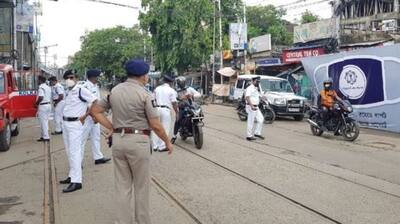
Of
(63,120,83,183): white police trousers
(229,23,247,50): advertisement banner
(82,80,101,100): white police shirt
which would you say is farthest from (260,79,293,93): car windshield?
(63,120,83,183): white police trousers

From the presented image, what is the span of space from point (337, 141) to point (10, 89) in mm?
9317

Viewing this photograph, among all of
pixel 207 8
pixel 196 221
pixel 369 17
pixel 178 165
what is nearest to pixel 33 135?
pixel 178 165

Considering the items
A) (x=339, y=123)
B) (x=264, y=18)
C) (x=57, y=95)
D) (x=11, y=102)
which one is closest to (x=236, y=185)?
(x=339, y=123)

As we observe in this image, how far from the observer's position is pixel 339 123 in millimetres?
15391

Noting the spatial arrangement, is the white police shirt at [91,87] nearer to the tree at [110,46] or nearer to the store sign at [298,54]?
the store sign at [298,54]

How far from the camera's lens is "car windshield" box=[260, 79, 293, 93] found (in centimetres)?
2372

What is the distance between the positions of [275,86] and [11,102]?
12586mm

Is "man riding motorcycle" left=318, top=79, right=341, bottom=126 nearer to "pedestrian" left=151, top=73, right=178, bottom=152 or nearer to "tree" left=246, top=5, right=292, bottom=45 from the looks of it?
"pedestrian" left=151, top=73, right=178, bottom=152

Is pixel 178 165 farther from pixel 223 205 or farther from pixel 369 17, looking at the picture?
pixel 369 17

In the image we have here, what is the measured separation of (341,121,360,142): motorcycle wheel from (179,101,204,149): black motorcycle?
Answer: 444cm

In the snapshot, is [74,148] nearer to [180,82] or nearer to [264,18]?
[180,82]

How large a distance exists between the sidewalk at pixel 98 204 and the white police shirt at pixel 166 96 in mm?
2889

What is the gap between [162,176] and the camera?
30.6 ft

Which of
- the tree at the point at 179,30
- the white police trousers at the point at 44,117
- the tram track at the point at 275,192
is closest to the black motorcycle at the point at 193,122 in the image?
the tram track at the point at 275,192
